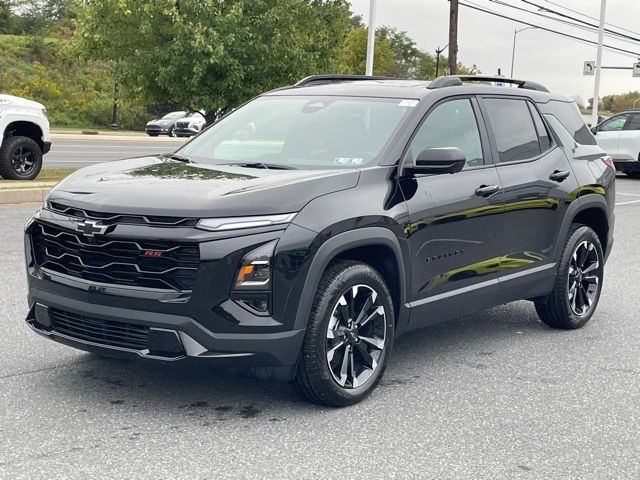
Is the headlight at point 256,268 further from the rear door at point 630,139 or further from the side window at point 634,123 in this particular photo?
the side window at point 634,123

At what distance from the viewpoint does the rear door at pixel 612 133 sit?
81.2 feet

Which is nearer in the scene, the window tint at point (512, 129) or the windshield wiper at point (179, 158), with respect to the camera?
the windshield wiper at point (179, 158)

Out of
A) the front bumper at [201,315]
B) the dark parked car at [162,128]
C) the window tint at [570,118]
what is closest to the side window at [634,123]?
the window tint at [570,118]

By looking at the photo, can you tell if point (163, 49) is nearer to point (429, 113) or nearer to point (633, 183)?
point (633, 183)

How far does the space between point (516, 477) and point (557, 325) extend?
10.2 ft

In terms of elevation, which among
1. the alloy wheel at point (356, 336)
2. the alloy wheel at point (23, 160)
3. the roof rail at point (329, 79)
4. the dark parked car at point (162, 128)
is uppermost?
the roof rail at point (329, 79)

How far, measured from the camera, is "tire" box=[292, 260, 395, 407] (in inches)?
186

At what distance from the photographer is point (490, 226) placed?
234 inches

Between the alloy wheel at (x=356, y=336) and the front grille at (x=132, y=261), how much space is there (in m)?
0.84

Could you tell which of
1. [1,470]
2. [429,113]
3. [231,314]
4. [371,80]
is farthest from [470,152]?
[1,470]

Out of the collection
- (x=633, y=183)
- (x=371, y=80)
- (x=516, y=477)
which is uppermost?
(x=371, y=80)

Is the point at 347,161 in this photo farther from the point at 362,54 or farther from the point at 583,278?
the point at 362,54

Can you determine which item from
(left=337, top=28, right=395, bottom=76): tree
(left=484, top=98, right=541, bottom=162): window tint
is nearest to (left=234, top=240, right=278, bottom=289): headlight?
(left=484, top=98, right=541, bottom=162): window tint

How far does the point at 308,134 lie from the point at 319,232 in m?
1.26
